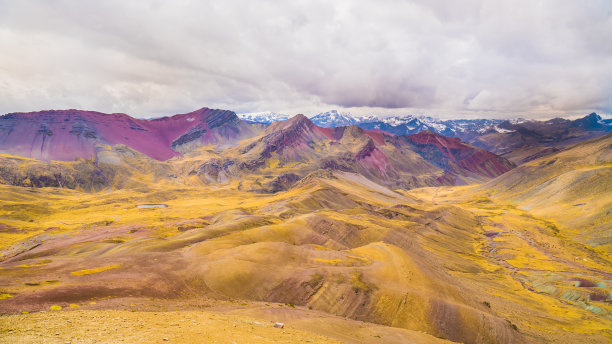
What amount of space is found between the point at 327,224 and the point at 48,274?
82007mm

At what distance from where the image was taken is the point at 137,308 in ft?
123

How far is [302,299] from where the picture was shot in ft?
185

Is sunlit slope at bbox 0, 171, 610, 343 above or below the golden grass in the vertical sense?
below

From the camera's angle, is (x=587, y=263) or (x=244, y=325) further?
(x=587, y=263)

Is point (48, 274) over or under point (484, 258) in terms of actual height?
over

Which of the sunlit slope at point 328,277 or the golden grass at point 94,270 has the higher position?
the golden grass at point 94,270

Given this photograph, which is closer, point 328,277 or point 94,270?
point 94,270

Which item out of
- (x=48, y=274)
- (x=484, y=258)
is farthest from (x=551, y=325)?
(x=48, y=274)

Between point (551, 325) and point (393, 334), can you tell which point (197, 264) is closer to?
point (393, 334)

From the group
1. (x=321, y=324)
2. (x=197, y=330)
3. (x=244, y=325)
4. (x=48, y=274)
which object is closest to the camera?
(x=197, y=330)

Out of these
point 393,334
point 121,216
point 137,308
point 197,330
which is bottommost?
point 121,216

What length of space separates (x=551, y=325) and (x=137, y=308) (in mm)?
82283

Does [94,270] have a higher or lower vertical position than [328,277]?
higher

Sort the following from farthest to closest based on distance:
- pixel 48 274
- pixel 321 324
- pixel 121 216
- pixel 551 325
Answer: pixel 121 216, pixel 551 325, pixel 48 274, pixel 321 324
